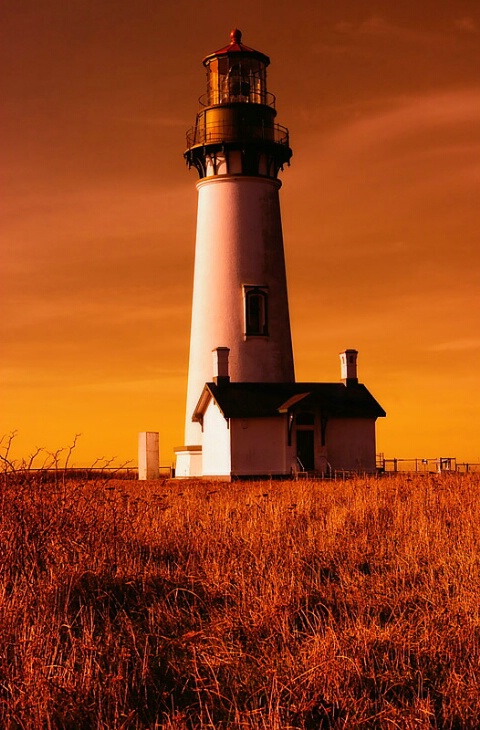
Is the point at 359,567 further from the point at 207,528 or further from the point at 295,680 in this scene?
the point at 295,680

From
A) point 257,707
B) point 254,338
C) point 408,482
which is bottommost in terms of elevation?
point 257,707

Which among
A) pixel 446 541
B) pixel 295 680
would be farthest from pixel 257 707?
pixel 446 541

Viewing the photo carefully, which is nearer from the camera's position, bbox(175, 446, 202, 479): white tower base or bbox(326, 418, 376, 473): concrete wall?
bbox(326, 418, 376, 473): concrete wall

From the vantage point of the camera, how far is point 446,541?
10008mm

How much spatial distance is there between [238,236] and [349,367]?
701 cm

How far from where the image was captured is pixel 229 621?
6559mm

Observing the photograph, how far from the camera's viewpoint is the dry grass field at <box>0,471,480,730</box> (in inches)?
194

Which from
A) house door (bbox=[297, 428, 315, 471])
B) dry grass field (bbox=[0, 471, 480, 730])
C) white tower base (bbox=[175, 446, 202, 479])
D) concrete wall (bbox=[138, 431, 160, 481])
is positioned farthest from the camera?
concrete wall (bbox=[138, 431, 160, 481])

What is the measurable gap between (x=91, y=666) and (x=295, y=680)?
46.2 inches

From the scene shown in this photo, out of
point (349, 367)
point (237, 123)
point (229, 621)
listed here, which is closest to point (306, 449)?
point (349, 367)

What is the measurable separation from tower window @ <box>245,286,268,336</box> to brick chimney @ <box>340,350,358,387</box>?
4371 millimetres

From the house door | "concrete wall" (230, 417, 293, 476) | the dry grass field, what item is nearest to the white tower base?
"concrete wall" (230, 417, 293, 476)

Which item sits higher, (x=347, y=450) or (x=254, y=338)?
(x=254, y=338)

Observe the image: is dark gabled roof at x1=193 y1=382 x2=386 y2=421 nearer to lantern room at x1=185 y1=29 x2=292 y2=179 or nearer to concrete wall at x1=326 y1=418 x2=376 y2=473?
concrete wall at x1=326 y1=418 x2=376 y2=473
